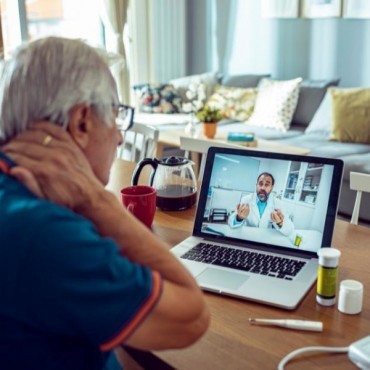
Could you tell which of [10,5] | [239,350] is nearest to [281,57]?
[10,5]

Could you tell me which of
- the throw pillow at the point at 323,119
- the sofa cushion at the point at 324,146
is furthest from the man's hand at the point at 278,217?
the throw pillow at the point at 323,119

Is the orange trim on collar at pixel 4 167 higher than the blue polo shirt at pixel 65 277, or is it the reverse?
the orange trim on collar at pixel 4 167

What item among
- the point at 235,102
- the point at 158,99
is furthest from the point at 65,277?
the point at 158,99

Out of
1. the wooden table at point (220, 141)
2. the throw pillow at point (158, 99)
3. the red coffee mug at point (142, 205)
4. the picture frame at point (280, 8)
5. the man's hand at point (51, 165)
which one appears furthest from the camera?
the throw pillow at point (158, 99)

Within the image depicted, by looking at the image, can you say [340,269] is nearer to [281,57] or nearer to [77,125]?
[77,125]

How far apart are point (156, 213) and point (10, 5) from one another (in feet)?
12.1

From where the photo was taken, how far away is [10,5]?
482 centimetres

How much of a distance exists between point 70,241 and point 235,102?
13.6ft

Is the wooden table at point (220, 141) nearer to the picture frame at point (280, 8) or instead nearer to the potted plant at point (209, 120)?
the potted plant at point (209, 120)

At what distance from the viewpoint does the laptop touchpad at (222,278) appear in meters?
1.28

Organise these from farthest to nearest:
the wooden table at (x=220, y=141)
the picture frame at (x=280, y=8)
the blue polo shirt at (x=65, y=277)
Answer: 1. the picture frame at (x=280, y=8)
2. the wooden table at (x=220, y=141)
3. the blue polo shirt at (x=65, y=277)

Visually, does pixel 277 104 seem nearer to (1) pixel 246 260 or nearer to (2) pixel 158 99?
(2) pixel 158 99

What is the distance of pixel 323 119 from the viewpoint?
418 cm

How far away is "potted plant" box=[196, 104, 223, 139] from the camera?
3.82m
